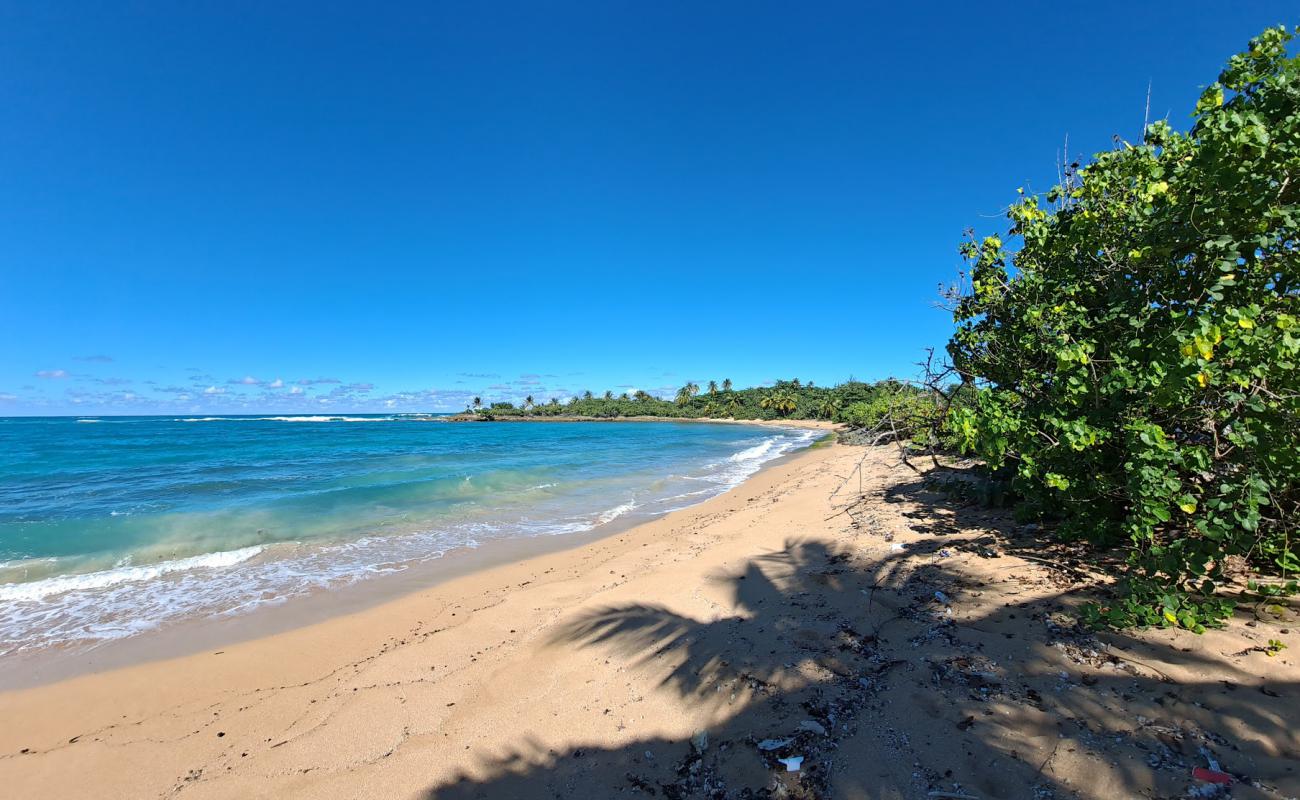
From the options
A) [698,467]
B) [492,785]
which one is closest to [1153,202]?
[492,785]

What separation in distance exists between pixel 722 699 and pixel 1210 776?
248 cm

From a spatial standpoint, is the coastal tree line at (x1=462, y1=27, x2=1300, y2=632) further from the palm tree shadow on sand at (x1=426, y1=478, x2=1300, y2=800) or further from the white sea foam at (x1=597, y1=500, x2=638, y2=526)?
the white sea foam at (x1=597, y1=500, x2=638, y2=526)

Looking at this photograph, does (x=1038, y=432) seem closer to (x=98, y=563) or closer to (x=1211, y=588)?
(x=1211, y=588)

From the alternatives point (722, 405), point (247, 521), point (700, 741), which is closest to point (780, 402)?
point (722, 405)

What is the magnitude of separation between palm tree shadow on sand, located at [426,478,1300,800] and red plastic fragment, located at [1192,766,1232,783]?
3 cm

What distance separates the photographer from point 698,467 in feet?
74.7

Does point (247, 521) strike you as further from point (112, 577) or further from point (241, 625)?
point (241, 625)

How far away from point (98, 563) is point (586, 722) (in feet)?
35.7

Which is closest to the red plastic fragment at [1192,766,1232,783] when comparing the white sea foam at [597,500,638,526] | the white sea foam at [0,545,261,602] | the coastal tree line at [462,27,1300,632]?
the coastal tree line at [462,27,1300,632]

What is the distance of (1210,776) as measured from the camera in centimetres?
226

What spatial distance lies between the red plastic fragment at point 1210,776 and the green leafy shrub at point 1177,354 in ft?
4.06

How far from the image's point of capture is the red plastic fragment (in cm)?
223

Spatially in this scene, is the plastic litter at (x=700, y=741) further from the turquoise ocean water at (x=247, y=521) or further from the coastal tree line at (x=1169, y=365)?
the turquoise ocean water at (x=247, y=521)

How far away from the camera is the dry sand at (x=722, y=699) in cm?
265
